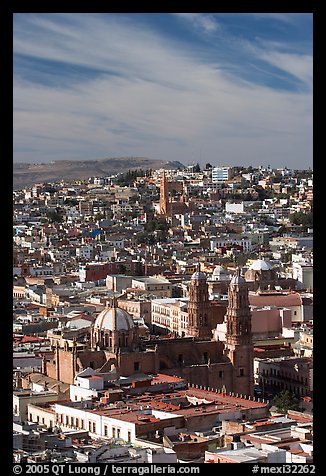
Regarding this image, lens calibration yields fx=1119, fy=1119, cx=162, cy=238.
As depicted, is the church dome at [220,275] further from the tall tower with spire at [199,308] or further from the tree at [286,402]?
the tree at [286,402]

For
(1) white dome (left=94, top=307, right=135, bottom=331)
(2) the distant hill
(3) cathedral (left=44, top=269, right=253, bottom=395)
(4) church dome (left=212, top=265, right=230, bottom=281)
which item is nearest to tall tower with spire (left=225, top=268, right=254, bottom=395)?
(3) cathedral (left=44, top=269, right=253, bottom=395)

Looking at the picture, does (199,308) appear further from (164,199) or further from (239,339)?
(164,199)

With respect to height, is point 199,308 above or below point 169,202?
below

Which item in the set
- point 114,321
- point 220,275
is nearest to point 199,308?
point 114,321

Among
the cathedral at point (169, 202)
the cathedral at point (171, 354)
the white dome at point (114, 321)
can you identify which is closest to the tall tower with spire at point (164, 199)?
the cathedral at point (169, 202)

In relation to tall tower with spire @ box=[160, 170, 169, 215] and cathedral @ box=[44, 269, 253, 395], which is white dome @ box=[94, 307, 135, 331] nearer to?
cathedral @ box=[44, 269, 253, 395]
